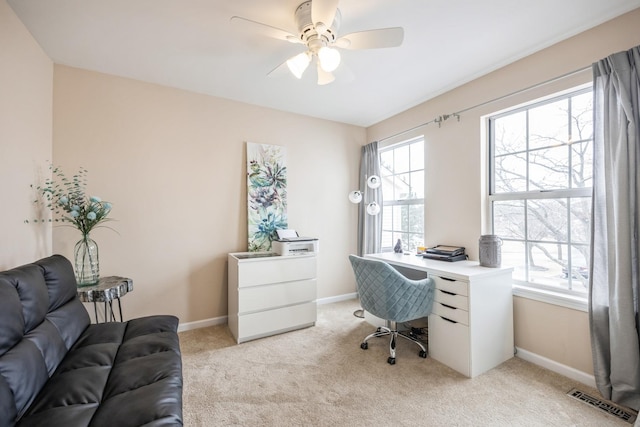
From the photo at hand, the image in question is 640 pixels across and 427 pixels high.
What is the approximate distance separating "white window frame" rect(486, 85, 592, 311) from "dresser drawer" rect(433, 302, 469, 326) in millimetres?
621

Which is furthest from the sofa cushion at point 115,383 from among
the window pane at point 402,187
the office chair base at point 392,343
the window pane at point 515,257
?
the window pane at point 402,187

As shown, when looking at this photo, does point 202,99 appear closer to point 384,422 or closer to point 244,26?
point 244,26

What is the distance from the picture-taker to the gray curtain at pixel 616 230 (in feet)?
5.48

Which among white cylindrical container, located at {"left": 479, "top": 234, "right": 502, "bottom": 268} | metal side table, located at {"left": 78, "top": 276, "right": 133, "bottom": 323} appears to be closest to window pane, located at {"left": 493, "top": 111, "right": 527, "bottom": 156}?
white cylindrical container, located at {"left": 479, "top": 234, "right": 502, "bottom": 268}

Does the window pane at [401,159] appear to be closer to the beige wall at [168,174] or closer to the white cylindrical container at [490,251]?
the beige wall at [168,174]

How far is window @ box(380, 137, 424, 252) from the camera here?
3.37 metres

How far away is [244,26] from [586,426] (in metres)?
3.15

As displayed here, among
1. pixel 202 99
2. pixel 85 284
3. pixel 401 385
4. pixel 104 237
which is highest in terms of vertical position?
pixel 202 99

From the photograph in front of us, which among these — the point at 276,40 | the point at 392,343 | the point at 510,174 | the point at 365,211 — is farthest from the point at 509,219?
the point at 276,40

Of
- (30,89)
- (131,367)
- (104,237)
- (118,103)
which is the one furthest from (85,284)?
(118,103)

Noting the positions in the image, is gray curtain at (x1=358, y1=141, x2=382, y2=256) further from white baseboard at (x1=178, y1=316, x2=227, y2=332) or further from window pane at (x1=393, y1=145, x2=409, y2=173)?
white baseboard at (x1=178, y1=316, x2=227, y2=332)

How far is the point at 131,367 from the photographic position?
1330 mm

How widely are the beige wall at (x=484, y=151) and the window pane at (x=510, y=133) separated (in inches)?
5.9

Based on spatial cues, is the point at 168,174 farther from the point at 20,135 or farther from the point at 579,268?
the point at 579,268
